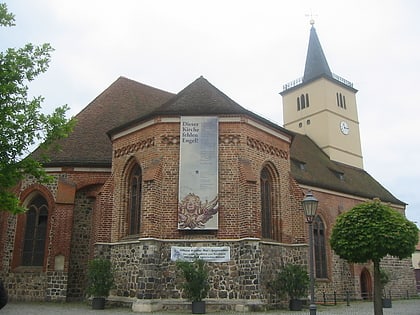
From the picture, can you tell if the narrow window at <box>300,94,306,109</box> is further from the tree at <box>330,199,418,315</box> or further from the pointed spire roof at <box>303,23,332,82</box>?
the tree at <box>330,199,418,315</box>

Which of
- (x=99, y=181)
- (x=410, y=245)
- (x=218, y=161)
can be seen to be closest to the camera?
(x=410, y=245)

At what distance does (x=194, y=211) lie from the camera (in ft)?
56.9

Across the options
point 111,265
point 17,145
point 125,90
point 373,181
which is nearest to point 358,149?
point 373,181

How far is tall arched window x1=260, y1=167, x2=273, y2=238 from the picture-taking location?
19.1m

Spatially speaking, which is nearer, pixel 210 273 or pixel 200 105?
pixel 210 273

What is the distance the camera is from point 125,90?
27047 mm

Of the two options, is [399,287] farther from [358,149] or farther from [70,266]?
[70,266]

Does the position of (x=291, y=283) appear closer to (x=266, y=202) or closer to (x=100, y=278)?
(x=266, y=202)

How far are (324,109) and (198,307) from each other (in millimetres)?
24360

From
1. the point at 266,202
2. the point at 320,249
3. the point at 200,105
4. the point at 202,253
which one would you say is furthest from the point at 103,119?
the point at 320,249

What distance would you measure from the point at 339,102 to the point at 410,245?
24.4 m

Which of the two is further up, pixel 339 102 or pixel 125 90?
pixel 339 102

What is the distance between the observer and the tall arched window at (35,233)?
68.5 ft

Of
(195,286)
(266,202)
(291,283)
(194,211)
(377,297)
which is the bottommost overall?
(377,297)
